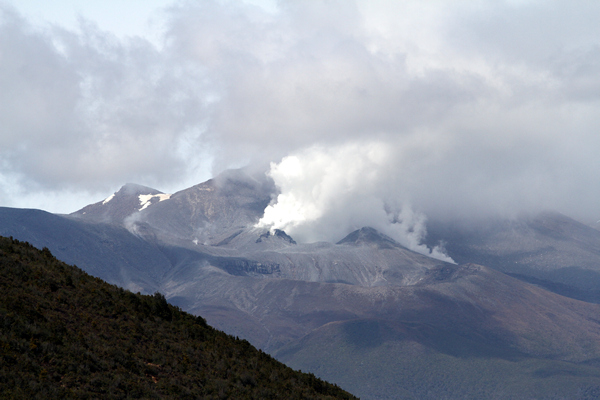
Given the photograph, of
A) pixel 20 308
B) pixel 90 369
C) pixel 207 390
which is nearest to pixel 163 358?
pixel 207 390

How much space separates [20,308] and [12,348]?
4264 mm

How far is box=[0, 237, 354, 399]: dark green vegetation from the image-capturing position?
1105 inches

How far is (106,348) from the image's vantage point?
32250mm

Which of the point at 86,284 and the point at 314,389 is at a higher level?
the point at 86,284

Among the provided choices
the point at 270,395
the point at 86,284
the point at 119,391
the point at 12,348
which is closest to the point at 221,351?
the point at 270,395

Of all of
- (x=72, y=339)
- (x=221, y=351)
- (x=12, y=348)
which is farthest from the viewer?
(x=221, y=351)

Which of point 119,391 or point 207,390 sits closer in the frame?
point 119,391

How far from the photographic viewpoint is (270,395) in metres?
36.0

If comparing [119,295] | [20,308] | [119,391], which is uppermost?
[119,295]

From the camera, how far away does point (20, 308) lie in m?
31.9

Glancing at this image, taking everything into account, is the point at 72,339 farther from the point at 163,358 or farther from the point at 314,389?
the point at 314,389

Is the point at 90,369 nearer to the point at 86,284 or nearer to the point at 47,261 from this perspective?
the point at 86,284

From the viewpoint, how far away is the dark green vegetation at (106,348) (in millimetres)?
28078

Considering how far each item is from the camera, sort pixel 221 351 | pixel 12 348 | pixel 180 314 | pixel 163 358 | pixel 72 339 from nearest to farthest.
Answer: pixel 12 348
pixel 72 339
pixel 163 358
pixel 221 351
pixel 180 314
